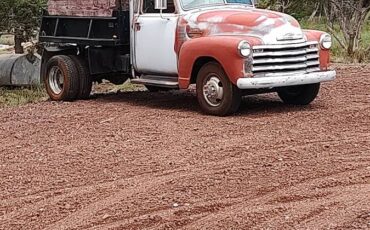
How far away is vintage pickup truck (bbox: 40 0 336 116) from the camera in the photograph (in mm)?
10102

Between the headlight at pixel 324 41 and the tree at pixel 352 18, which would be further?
the tree at pixel 352 18

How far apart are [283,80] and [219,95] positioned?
84cm

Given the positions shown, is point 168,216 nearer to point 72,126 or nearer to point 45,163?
point 45,163

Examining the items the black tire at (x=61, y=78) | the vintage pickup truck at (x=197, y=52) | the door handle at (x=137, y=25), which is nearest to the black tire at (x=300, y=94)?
the vintage pickup truck at (x=197, y=52)

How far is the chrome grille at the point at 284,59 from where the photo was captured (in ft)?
32.9

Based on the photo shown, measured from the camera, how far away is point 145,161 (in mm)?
7555

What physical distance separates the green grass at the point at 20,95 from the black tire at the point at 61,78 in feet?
4.97

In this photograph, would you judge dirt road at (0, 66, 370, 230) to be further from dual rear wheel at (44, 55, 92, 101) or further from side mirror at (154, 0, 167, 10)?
dual rear wheel at (44, 55, 92, 101)

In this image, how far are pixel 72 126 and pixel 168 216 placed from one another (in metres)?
4.22

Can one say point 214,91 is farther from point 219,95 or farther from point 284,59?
point 284,59

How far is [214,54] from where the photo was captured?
10211 millimetres

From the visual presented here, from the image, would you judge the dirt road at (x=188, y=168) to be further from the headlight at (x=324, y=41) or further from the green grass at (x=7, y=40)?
the green grass at (x=7, y=40)

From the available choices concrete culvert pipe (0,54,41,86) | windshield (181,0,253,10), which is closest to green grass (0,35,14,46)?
concrete culvert pipe (0,54,41,86)

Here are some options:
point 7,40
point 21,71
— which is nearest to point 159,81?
point 21,71
